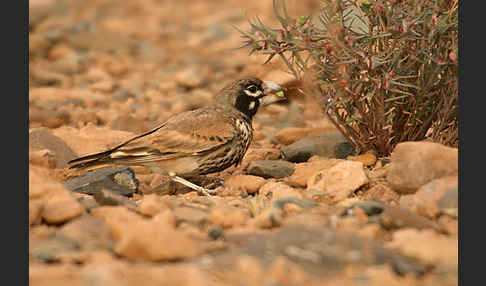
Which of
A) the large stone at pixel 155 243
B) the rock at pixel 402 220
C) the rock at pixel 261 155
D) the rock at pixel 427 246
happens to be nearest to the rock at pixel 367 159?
the rock at pixel 261 155

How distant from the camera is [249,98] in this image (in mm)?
6086

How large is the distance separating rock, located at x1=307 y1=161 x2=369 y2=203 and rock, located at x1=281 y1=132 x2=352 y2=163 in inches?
38.9

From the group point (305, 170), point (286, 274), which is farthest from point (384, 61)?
point (286, 274)

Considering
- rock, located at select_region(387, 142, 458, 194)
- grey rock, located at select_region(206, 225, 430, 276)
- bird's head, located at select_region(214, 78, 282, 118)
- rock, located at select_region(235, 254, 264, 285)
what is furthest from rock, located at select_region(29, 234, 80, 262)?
bird's head, located at select_region(214, 78, 282, 118)

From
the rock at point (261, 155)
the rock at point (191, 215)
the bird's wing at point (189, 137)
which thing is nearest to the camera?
the rock at point (191, 215)

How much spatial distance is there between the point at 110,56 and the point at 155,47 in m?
1.46

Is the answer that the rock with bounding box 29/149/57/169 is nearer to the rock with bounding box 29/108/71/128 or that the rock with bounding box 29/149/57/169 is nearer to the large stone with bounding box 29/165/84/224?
the large stone with bounding box 29/165/84/224

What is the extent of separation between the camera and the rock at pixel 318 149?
19.5 ft

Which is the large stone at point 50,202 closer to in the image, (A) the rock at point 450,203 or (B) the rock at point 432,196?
(B) the rock at point 432,196

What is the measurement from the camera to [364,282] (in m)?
2.89

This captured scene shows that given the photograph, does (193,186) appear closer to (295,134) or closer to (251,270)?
(295,134)

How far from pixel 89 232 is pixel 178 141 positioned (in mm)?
2028

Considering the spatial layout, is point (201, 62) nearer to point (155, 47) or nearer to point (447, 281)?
point (155, 47)

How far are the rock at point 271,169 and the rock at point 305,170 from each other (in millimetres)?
70
